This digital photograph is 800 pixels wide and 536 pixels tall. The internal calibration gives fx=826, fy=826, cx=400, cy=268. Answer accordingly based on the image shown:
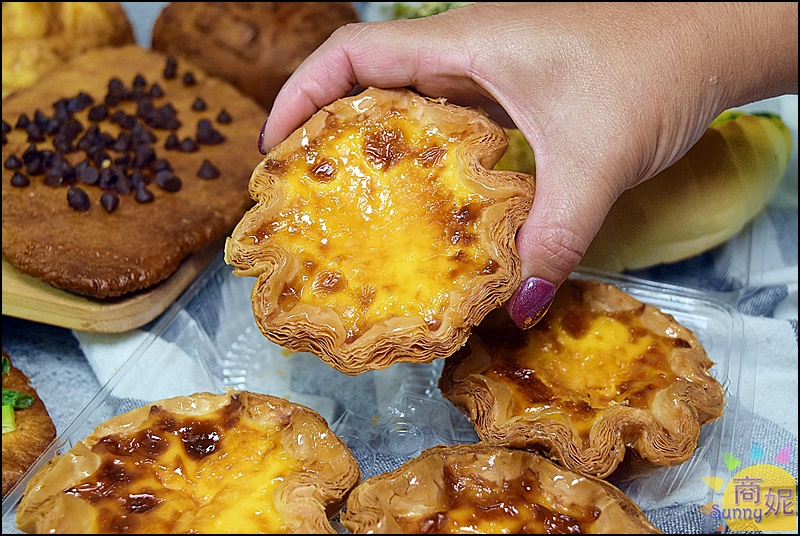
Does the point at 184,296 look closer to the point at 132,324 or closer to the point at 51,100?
the point at 132,324


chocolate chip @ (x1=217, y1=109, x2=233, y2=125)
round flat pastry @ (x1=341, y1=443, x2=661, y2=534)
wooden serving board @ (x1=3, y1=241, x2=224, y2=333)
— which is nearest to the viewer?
round flat pastry @ (x1=341, y1=443, x2=661, y2=534)

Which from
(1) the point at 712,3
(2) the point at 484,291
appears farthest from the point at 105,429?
(1) the point at 712,3

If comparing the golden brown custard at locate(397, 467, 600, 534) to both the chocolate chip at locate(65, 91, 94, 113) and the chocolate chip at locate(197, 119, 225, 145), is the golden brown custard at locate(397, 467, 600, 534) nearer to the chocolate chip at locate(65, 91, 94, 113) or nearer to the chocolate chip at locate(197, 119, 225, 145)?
the chocolate chip at locate(197, 119, 225, 145)

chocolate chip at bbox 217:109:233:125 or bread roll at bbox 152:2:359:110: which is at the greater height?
bread roll at bbox 152:2:359:110

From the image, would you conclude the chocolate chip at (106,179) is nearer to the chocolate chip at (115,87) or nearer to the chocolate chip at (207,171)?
the chocolate chip at (207,171)

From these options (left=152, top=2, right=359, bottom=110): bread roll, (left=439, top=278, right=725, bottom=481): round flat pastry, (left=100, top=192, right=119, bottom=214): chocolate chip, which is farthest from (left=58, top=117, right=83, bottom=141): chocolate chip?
(left=439, top=278, right=725, bottom=481): round flat pastry

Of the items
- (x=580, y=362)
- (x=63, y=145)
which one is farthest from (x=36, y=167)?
(x=580, y=362)
